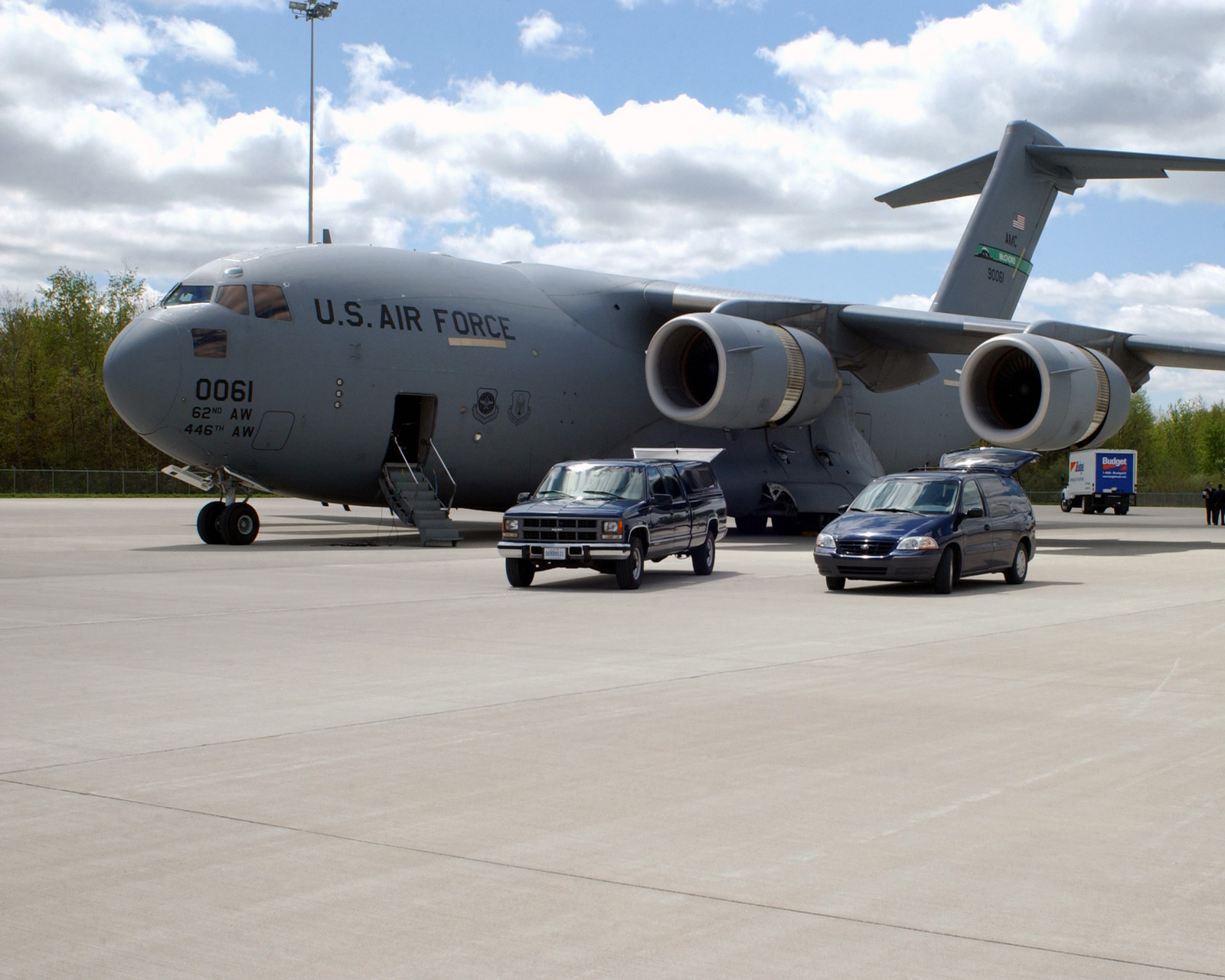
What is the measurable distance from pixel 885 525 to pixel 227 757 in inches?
414

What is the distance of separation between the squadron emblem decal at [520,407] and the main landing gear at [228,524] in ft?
16.6

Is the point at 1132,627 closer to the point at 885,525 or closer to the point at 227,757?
the point at 885,525

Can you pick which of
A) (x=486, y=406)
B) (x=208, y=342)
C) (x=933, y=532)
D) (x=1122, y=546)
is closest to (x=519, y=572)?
(x=933, y=532)

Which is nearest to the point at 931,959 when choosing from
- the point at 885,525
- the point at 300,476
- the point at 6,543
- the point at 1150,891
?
the point at 1150,891

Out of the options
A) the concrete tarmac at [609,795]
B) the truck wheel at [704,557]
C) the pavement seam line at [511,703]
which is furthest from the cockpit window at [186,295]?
the pavement seam line at [511,703]

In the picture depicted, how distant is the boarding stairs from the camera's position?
77.1 ft

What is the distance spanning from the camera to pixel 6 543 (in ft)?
77.7

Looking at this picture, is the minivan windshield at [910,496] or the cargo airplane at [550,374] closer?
the minivan windshield at [910,496]

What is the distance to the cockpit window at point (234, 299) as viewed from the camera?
2155 cm

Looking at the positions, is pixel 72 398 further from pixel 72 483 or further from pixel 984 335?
pixel 984 335

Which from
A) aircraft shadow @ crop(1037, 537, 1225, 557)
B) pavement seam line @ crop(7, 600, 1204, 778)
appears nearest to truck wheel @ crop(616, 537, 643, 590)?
pavement seam line @ crop(7, 600, 1204, 778)

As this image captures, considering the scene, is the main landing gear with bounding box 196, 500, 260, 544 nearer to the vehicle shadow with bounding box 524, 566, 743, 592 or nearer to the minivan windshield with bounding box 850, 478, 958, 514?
the vehicle shadow with bounding box 524, 566, 743, 592

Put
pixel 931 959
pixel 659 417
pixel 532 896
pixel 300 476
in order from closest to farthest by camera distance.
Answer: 1. pixel 931 959
2. pixel 532 896
3. pixel 300 476
4. pixel 659 417

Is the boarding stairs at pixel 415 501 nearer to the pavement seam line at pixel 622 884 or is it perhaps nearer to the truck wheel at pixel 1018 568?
the truck wheel at pixel 1018 568
